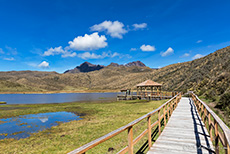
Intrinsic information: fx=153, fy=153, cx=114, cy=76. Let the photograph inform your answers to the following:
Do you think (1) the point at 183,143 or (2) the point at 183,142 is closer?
(1) the point at 183,143

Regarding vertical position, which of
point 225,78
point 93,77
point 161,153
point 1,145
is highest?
point 93,77

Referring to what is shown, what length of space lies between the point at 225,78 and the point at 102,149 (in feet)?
69.1

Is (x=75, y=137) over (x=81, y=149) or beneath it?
beneath

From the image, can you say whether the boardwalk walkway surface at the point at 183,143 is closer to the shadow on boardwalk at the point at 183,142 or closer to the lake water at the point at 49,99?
the shadow on boardwalk at the point at 183,142

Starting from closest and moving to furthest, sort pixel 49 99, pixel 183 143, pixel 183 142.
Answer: pixel 183 143
pixel 183 142
pixel 49 99

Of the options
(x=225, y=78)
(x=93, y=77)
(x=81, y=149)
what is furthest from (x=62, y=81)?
(x=81, y=149)

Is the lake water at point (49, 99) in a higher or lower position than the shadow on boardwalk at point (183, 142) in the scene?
lower

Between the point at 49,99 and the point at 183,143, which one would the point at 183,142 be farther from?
the point at 49,99

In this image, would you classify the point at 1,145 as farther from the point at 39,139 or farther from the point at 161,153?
the point at 161,153

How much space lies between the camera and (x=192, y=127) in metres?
7.59

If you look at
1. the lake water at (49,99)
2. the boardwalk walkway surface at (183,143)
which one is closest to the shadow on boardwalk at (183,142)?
the boardwalk walkway surface at (183,143)

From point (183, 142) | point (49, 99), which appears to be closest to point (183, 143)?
point (183, 142)

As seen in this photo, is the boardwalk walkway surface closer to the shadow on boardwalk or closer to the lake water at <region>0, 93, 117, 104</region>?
the shadow on boardwalk

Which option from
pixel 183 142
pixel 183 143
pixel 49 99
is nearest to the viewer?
pixel 183 143
